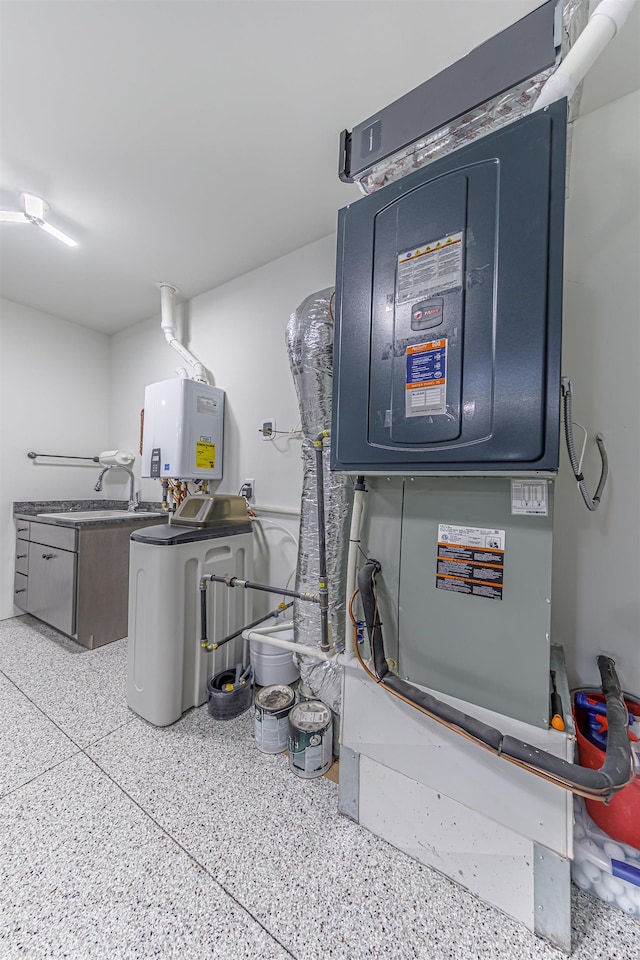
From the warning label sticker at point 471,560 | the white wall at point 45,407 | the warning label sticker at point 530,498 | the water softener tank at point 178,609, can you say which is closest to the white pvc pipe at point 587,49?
the warning label sticker at point 530,498

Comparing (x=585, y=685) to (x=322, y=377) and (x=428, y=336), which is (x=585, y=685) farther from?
(x=322, y=377)

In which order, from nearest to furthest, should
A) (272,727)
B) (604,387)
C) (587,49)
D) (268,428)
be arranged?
(587,49), (604,387), (272,727), (268,428)

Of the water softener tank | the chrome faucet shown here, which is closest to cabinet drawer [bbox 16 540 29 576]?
the chrome faucet

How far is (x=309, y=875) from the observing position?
3.28ft

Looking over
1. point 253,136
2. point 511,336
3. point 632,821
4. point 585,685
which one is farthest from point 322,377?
point 632,821

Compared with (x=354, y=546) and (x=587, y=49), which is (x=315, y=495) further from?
(x=587, y=49)

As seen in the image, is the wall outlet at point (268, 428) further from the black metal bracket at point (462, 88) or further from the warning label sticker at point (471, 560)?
the warning label sticker at point (471, 560)

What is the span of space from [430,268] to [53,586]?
2.92 metres

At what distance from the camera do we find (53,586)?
242 centimetres

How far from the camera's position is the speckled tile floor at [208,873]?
853 millimetres

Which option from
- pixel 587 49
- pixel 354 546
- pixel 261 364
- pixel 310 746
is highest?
pixel 587 49

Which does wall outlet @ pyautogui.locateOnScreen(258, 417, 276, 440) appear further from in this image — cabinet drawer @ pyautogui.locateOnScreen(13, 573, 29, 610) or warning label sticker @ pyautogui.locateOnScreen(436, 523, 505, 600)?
cabinet drawer @ pyautogui.locateOnScreen(13, 573, 29, 610)

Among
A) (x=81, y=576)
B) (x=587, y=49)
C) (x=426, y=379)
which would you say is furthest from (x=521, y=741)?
(x=81, y=576)

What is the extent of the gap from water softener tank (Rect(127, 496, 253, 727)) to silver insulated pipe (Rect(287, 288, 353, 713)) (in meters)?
0.47
